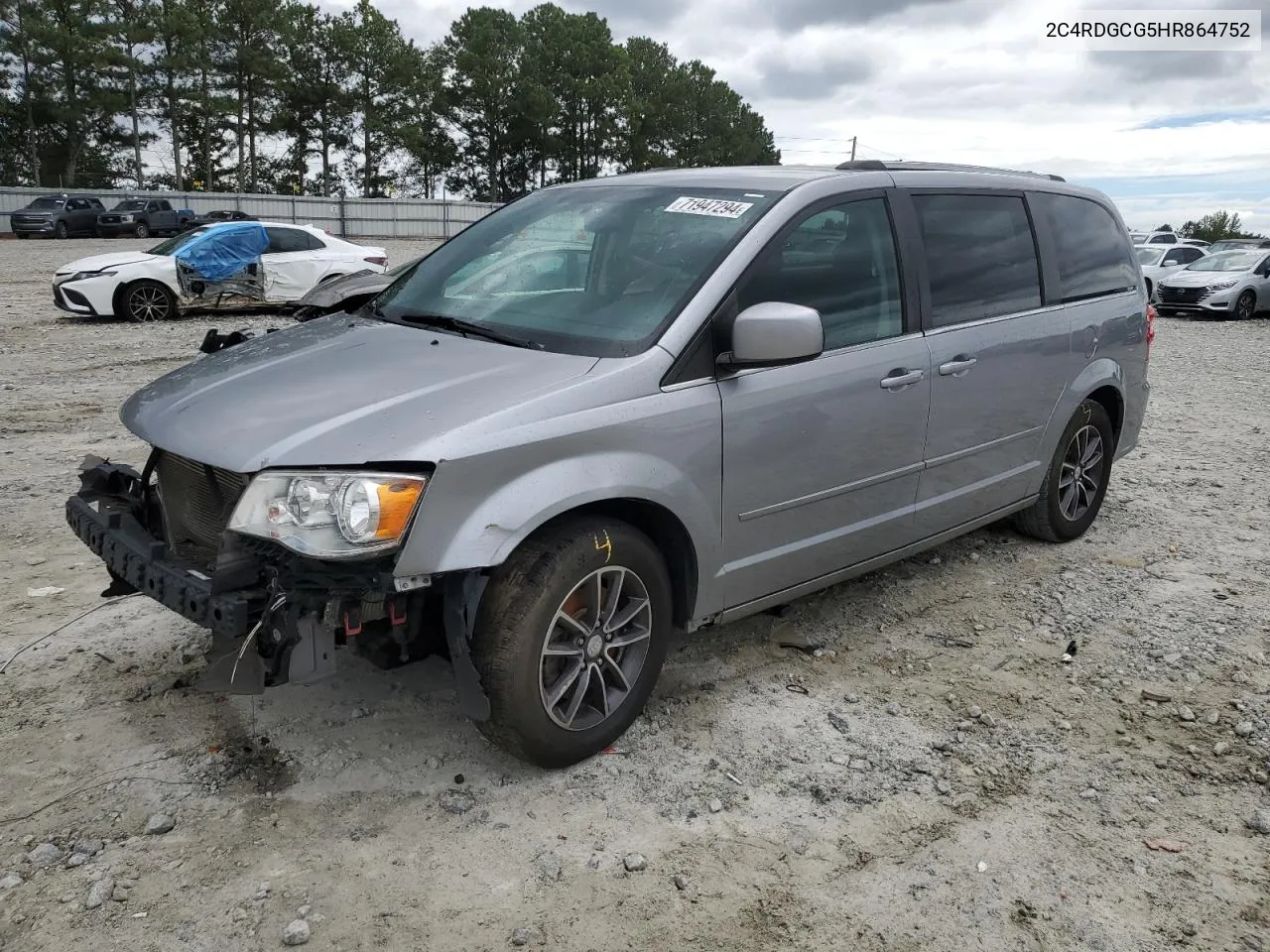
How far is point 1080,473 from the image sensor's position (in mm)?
5605

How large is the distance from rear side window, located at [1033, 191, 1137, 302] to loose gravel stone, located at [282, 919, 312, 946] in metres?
4.31

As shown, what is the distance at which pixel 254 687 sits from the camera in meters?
2.85

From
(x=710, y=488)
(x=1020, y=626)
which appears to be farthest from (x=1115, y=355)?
(x=710, y=488)

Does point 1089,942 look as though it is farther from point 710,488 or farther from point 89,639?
point 89,639

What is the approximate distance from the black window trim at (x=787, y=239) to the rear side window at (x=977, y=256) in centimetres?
15

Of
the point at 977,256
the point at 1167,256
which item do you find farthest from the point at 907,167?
the point at 1167,256

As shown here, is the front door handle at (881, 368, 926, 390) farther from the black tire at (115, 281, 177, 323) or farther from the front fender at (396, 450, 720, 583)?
the black tire at (115, 281, 177, 323)

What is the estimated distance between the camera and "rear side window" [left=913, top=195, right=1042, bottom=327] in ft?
14.3

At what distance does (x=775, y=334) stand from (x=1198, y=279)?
21.6 meters

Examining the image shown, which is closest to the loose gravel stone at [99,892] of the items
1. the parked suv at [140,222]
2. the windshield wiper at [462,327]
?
the windshield wiper at [462,327]

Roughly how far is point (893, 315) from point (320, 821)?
2.77 meters

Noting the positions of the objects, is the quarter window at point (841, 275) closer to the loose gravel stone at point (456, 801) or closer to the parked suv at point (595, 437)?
the parked suv at point (595, 437)

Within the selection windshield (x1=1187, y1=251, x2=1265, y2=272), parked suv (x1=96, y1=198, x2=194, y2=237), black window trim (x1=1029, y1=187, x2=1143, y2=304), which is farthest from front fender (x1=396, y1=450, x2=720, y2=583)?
parked suv (x1=96, y1=198, x2=194, y2=237)

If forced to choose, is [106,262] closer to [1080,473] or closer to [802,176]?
[802,176]
